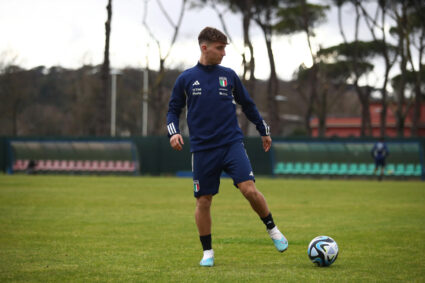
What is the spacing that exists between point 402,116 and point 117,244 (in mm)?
35340

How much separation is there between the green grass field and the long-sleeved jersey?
121cm

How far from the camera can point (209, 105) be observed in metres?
6.55

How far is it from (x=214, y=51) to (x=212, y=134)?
793mm

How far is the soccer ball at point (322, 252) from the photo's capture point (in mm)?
6363

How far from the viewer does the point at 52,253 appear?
735cm

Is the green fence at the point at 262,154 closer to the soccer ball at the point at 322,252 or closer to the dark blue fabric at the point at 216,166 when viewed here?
the soccer ball at the point at 322,252

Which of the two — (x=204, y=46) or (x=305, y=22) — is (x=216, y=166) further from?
(x=305, y=22)

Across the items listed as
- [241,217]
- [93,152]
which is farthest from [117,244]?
[93,152]

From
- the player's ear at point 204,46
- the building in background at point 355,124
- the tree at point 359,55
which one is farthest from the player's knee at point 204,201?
the building in background at point 355,124

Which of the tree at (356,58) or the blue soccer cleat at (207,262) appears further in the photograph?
the tree at (356,58)

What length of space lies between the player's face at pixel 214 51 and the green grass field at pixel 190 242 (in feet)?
6.49

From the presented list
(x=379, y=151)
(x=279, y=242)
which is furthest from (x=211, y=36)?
(x=379, y=151)

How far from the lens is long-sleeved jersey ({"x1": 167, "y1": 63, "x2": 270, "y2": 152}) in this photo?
655 cm

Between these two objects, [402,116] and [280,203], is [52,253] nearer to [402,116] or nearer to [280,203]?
[280,203]
